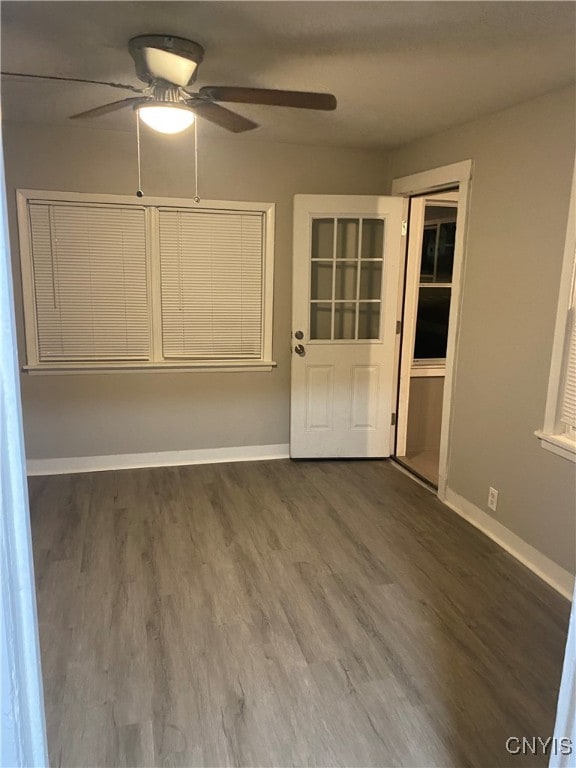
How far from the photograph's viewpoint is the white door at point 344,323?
4.24m

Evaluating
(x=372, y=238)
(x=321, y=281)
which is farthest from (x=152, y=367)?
(x=372, y=238)

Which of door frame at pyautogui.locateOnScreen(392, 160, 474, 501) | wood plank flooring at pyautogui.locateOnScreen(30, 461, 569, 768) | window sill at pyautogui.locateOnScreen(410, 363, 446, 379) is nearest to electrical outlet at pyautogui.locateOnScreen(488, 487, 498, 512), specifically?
wood plank flooring at pyautogui.locateOnScreen(30, 461, 569, 768)

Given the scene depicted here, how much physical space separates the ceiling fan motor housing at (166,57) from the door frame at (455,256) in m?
1.89

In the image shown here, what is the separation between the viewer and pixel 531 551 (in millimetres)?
3023

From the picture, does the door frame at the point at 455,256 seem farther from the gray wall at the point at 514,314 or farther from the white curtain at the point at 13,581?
the white curtain at the point at 13,581

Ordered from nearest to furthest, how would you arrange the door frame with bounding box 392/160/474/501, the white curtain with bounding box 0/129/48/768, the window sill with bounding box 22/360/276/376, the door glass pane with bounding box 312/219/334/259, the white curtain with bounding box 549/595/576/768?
1. the white curtain with bounding box 0/129/48/768
2. the white curtain with bounding box 549/595/576/768
3. the door frame with bounding box 392/160/474/501
4. the window sill with bounding box 22/360/276/376
5. the door glass pane with bounding box 312/219/334/259

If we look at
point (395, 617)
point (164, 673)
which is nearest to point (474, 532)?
point (395, 617)

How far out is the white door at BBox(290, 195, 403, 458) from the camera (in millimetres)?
4242

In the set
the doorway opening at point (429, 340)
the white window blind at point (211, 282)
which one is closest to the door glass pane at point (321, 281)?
the white window blind at point (211, 282)

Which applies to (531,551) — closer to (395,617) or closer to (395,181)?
(395,617)

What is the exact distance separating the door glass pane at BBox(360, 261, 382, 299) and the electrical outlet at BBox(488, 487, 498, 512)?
1796mm

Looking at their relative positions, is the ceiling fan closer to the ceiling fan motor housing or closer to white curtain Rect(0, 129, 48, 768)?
the ceiling fan motor housing

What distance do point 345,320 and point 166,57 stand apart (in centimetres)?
261

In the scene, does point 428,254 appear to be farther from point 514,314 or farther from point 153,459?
point 153,459
